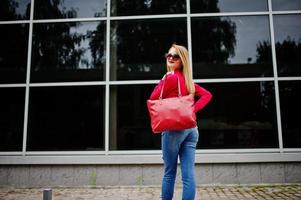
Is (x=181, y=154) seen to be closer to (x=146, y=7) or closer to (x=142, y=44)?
(x=142, y=44)

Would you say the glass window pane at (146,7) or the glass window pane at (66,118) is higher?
the glass window pane at (146,7)

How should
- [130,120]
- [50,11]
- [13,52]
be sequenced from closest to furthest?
[130,120] < [13,52] < [50,11]

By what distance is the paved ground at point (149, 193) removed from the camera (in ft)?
16.8

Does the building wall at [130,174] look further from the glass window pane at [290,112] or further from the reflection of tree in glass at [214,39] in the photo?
the reflection of tree in glass at [214,39]

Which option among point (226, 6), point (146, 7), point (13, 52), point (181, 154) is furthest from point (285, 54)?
point (13, 52)

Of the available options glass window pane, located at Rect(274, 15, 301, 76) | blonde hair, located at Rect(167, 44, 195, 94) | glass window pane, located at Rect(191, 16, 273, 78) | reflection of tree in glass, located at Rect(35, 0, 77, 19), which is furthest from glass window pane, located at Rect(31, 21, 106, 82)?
glass window pane, located at Rect(274, 15, 301, 76)

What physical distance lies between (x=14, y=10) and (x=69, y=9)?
1.33 metres

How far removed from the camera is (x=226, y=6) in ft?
22.9

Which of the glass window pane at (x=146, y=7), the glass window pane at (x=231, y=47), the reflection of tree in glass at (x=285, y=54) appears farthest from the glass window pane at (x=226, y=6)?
the reflection of tree in glass at (x=285, y=54)

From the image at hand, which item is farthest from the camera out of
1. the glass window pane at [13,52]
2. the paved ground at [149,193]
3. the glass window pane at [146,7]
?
the glass window pane at [146,7]

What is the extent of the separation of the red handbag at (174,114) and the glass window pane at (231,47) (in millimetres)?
3682

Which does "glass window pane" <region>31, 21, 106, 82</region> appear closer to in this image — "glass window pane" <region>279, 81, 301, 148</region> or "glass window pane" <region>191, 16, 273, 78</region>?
"glass window pane" <region>191, 16, 273, 78</region>

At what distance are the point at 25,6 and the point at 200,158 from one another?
5423 mm

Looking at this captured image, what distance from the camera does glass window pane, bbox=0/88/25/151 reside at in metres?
6.68
